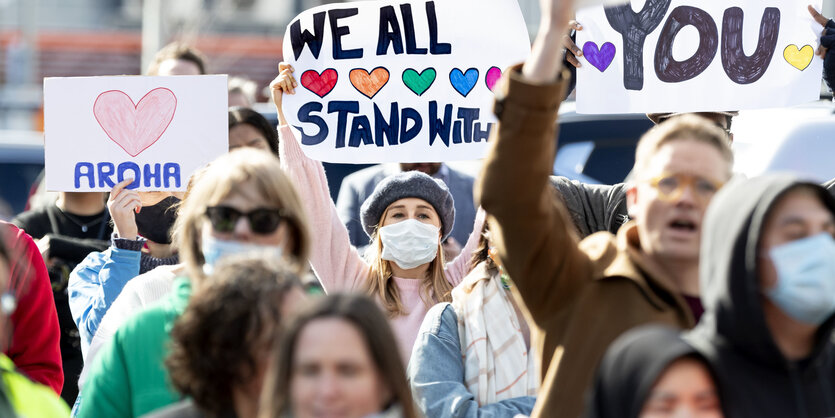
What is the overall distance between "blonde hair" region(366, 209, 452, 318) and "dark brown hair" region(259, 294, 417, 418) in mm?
2197

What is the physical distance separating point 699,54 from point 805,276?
278 centimetres

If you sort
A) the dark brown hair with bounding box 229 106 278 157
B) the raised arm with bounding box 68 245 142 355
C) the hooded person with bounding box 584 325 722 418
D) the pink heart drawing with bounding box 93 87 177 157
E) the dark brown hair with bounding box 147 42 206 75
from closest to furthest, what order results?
1. the hooded person with bounding box 584 325 722 418
2. the raised arm with bounding box 68 245 142 355
3. the pink heart drawing with bounding box 93 87 177 157
4. the dark brown hair with bounding box 229 106 278 157
5. the dark brown hair with bounding box 147 42 206 75

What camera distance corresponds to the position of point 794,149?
5.82m

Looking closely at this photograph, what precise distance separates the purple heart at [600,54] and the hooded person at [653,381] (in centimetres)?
284

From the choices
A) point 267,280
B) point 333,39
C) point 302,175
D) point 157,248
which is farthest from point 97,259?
point 267,280

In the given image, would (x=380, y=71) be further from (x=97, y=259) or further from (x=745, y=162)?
(x=745, y=162)

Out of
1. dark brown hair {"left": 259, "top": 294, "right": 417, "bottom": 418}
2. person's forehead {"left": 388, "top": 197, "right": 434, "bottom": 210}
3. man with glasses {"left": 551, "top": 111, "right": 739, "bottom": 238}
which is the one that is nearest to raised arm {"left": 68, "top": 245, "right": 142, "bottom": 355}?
person's forehead {"left": 388, "top": 197, "right": 434, "bottom": 210}

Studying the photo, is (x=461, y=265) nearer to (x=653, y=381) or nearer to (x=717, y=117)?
(x=717, y=117)

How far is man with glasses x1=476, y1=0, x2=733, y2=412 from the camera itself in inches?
113

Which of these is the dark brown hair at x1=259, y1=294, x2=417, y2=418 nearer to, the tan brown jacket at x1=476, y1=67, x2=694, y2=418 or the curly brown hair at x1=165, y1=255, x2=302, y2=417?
the curly brown hair at x1=165, y1=255, x2=302, y2=417

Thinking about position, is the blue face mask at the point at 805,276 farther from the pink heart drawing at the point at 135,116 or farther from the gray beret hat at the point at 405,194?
the pink heart drawing at the point at 135,116

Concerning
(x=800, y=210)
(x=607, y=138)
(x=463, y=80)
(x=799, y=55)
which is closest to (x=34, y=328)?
A: (x=463, y=80)

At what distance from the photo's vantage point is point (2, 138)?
844 centimetres

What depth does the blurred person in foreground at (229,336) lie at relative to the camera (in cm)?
266
